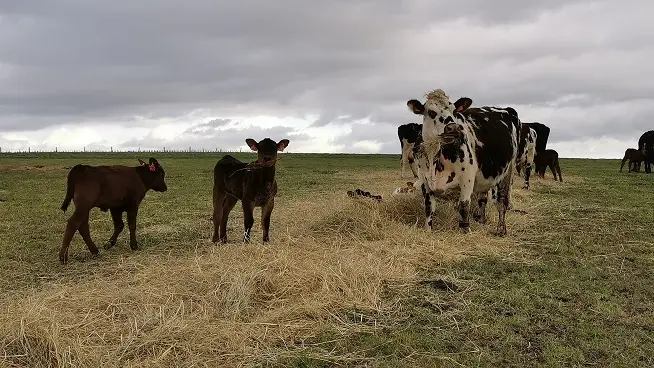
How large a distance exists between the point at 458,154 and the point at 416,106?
1095mm

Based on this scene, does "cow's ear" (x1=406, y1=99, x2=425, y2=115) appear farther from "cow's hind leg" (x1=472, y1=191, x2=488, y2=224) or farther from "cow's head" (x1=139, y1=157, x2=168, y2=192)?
"cow's head" (x1=139, y1=157, x2=168, y2=192)

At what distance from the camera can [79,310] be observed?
5.07m

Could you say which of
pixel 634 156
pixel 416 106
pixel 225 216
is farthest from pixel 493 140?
pixel 634 156

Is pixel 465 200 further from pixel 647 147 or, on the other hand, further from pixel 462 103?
pixel 647 147

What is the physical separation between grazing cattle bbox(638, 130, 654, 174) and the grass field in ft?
71.6

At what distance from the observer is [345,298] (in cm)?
543

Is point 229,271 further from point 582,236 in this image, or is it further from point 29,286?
point 582,236

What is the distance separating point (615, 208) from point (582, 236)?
14.6 feet

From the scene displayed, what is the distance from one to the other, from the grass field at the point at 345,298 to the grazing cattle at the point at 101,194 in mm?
360

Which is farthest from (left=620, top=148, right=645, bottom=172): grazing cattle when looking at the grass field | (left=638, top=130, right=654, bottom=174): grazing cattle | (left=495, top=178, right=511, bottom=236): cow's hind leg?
(left=495, top=178, right=511, bottom=236): cow's hind leg

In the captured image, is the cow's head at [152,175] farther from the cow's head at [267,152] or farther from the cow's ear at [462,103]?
the cow's ear at [462,103]

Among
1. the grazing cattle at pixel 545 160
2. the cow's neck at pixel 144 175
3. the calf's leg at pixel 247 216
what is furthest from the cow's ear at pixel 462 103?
the grazing cattle at pixel 545 160

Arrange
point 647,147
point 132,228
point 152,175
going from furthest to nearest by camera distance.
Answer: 1. point 647,147
2. point 152,175
3. point 132,228

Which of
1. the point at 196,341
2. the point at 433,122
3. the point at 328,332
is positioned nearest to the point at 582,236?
the point at 433,122
